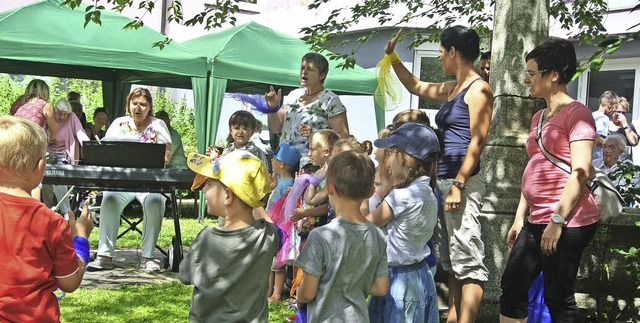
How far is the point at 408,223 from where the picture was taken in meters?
4.50

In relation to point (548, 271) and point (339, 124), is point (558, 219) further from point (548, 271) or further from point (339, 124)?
point (339, 124)

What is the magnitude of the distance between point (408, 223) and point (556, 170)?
2.69ft

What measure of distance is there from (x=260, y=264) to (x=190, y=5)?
22570mm

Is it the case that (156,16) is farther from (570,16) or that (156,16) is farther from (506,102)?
(506,102)

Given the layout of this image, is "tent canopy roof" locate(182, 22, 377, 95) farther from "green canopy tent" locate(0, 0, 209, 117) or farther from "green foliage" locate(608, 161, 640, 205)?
"green foliage" locate(608, 161, 640, 205)

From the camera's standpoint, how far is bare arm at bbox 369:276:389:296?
13.3 ft

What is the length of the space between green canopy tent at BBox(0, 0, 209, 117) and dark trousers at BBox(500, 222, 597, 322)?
30.6 feet

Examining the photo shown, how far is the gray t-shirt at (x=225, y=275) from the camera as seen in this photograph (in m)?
3.99

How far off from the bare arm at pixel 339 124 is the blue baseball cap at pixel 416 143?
8.18 feet

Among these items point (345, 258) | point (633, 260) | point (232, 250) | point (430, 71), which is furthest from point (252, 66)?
point (345, 258)

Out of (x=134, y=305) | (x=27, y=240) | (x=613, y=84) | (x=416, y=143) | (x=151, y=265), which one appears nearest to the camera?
(x=27, y=240)

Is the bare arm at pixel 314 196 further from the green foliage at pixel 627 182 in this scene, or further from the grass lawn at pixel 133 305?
the green foliage at pixel 627 182

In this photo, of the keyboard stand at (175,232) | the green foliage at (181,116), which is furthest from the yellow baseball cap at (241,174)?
the green foliage at (181,116)

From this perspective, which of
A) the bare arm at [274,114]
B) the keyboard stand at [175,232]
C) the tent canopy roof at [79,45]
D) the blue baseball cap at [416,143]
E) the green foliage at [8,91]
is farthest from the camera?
the green foliage at [8,91]
